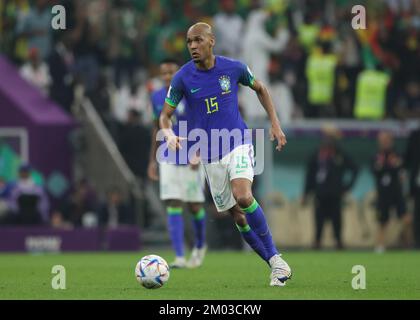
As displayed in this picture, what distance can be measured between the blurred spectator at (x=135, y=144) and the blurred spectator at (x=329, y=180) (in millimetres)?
3222

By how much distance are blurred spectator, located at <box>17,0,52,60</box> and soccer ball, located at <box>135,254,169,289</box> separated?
1301 cm

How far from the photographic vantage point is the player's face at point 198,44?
40.3ft

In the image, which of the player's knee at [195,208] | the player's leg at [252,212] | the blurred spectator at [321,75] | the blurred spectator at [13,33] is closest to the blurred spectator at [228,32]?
the blurred spectator at [321,75]

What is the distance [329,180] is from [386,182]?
111 centimetres

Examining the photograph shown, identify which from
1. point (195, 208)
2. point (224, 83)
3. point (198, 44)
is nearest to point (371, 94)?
point (195, 208)

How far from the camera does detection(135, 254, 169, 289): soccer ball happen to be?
1186 cm

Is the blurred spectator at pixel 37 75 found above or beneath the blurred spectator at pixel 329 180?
above

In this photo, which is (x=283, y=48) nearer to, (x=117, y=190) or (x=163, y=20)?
(x=163, y=20)

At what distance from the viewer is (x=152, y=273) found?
11.9 metres

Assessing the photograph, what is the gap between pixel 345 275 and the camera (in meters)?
14.3

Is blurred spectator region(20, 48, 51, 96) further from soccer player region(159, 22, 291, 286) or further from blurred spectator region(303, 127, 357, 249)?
soccer player region(159, 22, 291, 286)

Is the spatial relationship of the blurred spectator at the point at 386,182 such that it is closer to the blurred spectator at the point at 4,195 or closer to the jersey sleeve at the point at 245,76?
the blurred spectator at the point at 4,195

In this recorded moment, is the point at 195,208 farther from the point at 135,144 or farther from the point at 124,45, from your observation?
Answer: the point at 124,45
